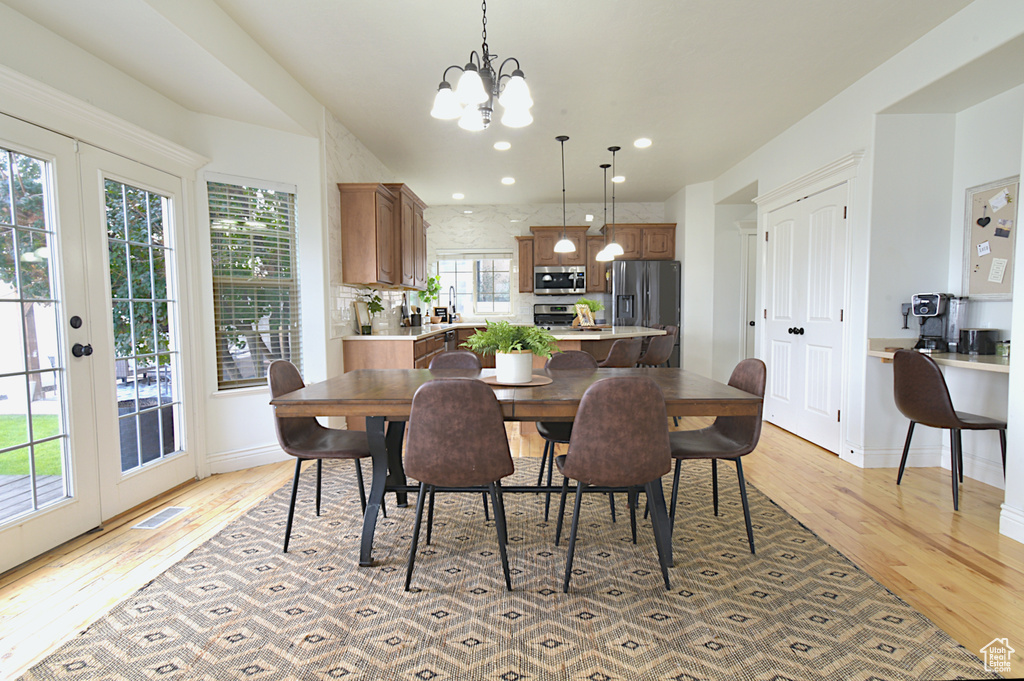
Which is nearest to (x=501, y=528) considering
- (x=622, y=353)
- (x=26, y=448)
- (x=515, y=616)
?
(x=515, y=616)

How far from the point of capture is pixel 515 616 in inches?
71.5

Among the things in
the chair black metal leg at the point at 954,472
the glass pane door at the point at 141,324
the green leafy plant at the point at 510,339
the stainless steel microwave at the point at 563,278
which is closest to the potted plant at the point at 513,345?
the green leafy plant at the point at 510,339

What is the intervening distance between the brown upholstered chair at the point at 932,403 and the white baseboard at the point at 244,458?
4277mm

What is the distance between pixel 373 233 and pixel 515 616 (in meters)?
3.49

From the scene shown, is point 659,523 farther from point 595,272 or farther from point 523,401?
point 595,272

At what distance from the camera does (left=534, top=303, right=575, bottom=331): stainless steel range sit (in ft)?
25.5

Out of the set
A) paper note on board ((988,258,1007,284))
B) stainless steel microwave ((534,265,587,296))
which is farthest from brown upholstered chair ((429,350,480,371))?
stainless steel microwave ((534,265,587,296))

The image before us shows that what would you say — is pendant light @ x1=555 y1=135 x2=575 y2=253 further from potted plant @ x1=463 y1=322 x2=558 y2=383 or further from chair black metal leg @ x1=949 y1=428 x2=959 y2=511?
chair black metal leg @ x1=949 y1=428 x2=959 y2=511

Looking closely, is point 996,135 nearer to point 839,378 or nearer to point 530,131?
point 839,378

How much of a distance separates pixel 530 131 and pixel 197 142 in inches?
105

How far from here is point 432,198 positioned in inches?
294

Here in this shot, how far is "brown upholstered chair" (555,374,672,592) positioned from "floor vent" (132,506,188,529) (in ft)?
7.42

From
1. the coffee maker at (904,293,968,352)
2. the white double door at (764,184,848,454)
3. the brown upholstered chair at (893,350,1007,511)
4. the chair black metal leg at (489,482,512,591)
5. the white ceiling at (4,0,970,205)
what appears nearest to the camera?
the chair black metal leg at (489,482,512,591)

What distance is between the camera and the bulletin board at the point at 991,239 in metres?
3.02
